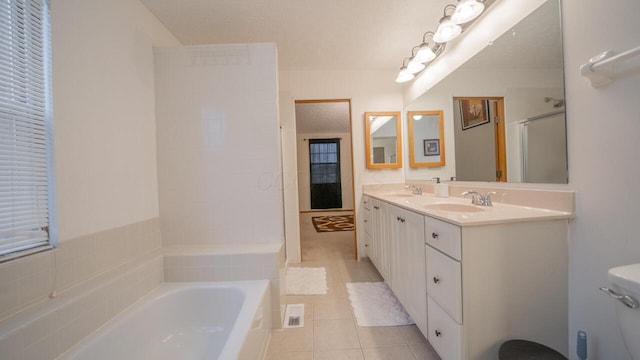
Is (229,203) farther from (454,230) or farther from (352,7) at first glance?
(352,7)

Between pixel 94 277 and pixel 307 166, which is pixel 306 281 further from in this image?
pixel 307 166

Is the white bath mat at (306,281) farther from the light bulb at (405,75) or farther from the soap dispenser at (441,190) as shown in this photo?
the light bulb at (405,75)

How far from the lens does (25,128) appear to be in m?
0.86

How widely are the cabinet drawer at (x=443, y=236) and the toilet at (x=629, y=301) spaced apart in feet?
1.33

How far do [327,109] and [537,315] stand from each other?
12.7ft

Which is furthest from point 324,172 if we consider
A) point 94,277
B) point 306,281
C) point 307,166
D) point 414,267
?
point 94,277

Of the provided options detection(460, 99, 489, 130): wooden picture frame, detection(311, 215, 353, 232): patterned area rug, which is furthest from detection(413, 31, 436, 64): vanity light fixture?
detection(311, 215, 353, 232): patterned area rug

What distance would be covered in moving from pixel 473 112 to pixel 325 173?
4.63m

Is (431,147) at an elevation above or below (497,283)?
above

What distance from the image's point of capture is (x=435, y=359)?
1.25 m

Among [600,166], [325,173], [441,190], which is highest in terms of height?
[325,173]

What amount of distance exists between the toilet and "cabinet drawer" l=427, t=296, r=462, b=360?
1.56 ft

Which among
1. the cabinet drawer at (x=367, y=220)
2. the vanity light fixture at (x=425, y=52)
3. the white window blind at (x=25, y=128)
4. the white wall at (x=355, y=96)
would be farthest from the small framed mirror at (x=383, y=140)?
the white window blind at (x=25, y=128)

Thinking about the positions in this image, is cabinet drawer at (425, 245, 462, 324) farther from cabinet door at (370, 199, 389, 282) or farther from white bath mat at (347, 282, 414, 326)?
cabinet door at (370, 199, 389, 282)
